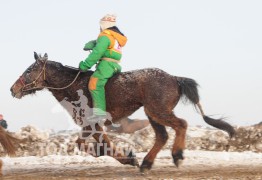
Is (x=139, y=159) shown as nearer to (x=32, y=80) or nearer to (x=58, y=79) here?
(x=58, y=79)

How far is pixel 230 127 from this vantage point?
371 inches

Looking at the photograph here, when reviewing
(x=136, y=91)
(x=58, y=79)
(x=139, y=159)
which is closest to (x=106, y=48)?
(x=136, y=91)

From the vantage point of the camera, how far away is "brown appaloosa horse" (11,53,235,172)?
8.51 metres

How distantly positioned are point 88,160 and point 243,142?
15.1 feet

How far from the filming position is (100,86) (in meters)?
8.70

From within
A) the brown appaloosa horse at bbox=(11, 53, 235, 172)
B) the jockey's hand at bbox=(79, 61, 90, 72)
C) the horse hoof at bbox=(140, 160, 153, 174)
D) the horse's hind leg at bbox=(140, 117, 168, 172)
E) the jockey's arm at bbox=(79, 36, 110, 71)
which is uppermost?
the jockey's arm at bbox=(79, 36, 110, 71)

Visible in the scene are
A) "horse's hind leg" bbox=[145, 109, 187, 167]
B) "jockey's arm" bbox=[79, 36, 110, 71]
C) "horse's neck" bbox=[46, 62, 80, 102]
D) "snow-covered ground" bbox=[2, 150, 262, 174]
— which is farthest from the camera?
"snow-covered ground" bbox=[2, 150, 262, 174]

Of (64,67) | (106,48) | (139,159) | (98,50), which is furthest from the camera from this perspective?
(139,159)

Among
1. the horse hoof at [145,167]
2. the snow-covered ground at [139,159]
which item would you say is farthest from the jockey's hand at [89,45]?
the snow-covered ground at [139,159]

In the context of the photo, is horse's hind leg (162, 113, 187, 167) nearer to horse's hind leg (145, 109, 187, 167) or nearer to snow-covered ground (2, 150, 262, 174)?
horse's hind leg (145, 109, 187, 167)

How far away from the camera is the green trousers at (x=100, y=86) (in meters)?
8.68

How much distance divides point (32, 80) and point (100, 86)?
1349mm

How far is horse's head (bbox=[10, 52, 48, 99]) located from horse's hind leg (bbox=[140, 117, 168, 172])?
2149 mm

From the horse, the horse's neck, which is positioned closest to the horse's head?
the horse's neck
